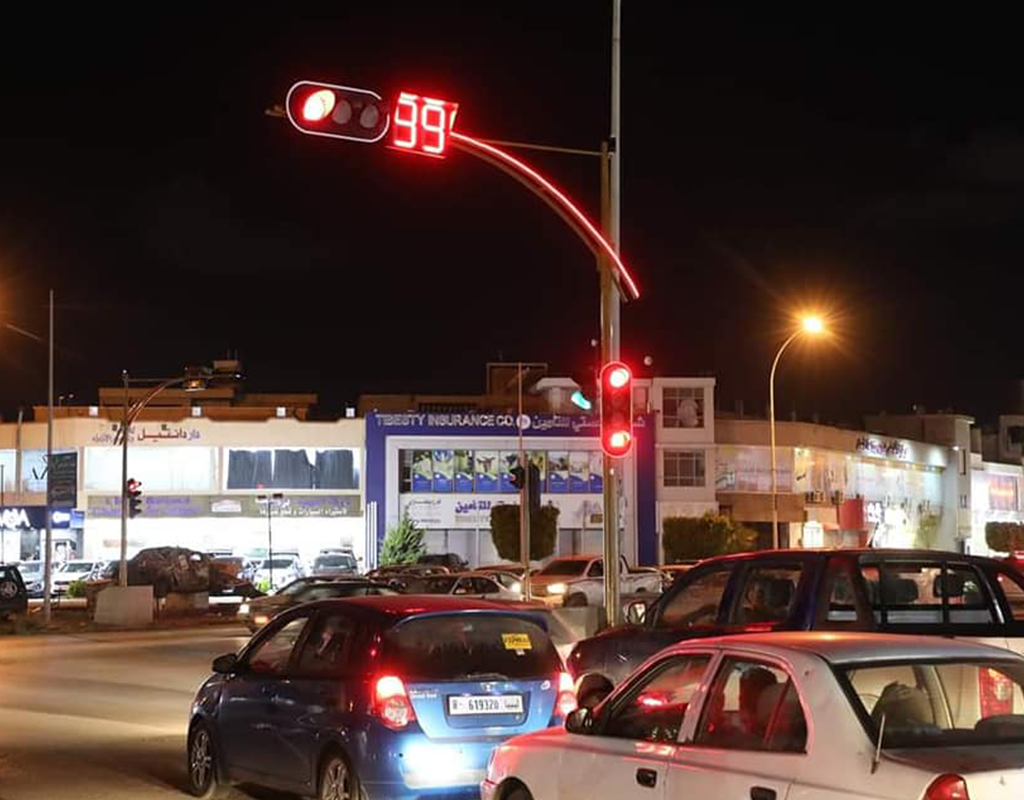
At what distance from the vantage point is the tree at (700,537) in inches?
2675

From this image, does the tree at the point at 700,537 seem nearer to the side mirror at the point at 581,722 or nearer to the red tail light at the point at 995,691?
the side mirror at the point at 581,722

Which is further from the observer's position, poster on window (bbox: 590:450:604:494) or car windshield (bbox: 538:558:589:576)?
poster on window (bbox: 590:450:604:494)

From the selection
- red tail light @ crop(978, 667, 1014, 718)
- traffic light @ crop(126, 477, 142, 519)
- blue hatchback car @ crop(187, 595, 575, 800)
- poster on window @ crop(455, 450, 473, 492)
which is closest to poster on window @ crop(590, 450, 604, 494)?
poster on window @ crop(455, 450, 473, 492)

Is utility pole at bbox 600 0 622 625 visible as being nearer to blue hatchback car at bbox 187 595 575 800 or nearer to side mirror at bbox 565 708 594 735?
blue hatchback car at bbox 187 595 575 800

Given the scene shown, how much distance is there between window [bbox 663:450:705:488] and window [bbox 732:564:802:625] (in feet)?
210

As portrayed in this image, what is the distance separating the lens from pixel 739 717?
6.36 metres

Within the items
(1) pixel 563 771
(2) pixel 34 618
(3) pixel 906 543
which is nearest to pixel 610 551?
Answer: (1) pixel 563 771

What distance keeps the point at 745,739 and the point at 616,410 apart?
10.6 m

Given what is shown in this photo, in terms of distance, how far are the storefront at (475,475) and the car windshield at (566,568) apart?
31188mm

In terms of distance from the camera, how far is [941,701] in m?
6.09

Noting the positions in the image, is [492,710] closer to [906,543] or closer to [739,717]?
[739,717]

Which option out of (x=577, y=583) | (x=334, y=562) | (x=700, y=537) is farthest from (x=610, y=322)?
(x=700, y=537)

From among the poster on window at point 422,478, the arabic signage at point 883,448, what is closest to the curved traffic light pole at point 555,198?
the poster on window at point 422,478

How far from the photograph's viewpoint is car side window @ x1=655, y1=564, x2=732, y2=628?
11.2m
